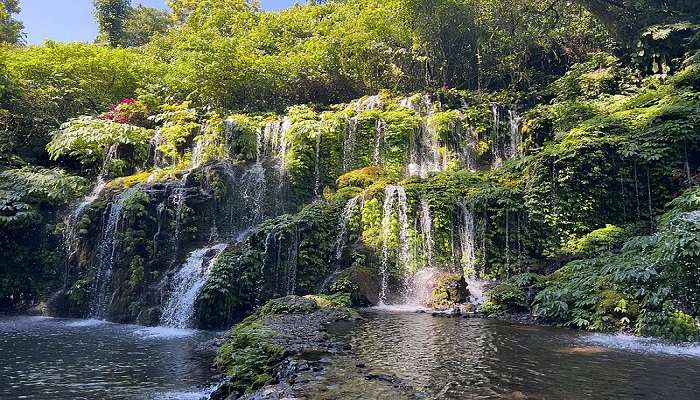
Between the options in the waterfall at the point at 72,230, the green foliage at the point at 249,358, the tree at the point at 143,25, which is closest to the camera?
the green foliage at the point at 249,358

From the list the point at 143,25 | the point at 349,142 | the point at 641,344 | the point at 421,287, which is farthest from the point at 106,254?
the point at 143,25

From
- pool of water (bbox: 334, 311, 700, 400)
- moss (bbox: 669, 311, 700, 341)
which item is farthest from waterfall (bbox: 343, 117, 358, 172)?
moss (bbox: 669, 311, 700, 341)

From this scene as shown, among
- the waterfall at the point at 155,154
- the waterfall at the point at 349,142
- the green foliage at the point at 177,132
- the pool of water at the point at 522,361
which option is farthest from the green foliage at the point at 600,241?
the waterfall at the point at 155,154

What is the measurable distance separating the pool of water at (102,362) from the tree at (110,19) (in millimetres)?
32886

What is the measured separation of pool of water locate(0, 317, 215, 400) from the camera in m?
8.00

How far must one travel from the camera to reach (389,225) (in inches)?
659

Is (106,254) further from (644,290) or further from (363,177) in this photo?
(644,290)

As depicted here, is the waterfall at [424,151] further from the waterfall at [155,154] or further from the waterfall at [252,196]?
the waterfall at [155,154]

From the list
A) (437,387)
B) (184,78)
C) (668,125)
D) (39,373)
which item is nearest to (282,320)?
(39,373)

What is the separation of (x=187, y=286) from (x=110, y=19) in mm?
34047

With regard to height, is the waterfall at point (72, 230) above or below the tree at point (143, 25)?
below

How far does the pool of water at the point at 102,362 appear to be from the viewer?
800cm

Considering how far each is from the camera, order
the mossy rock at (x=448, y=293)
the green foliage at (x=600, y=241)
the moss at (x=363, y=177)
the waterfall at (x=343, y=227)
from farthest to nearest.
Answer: the moss at (x=363, y=177) → the waterfall at (x=343, y=227) → the green foliage at (x=600, y=241) → the mossy rock at (x=448, y=293)

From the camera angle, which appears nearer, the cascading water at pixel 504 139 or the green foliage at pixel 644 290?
the green foliage at pixel 644 290
